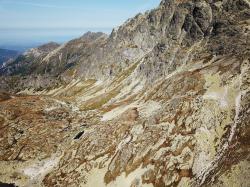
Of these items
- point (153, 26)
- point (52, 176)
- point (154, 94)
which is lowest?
point (52, 176)

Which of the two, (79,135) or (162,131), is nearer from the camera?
(162,131)

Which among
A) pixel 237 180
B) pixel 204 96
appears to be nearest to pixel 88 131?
pixel 204 96

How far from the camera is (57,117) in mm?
98188

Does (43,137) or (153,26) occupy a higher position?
(153,26)

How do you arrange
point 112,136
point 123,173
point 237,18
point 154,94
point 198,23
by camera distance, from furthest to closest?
point 198,23
point 237,18
point 154,94
point 112,136
point 123,173

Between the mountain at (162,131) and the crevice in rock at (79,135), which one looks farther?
the crevice in rock at (79,135)

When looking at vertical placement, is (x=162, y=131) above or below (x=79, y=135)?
above

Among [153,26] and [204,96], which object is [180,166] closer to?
[204,96]

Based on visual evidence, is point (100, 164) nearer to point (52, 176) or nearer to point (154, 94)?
point (52, 176)

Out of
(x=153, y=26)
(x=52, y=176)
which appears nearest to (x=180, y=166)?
(x=52, y=176)

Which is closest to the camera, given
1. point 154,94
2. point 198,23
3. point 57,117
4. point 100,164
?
point 100,164

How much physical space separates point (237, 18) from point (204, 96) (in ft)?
177

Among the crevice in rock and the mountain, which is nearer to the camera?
the mountain

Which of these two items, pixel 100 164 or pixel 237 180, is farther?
pixel 100 164
